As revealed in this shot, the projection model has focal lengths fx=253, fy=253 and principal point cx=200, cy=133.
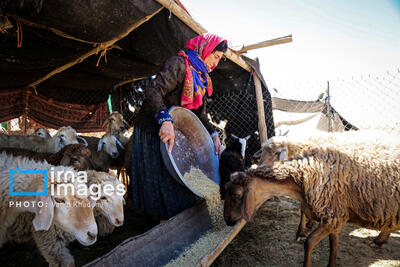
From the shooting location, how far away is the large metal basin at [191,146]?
2.96m

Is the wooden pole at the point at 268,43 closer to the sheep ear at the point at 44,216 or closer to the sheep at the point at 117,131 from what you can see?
the sheep at the point at 117,131

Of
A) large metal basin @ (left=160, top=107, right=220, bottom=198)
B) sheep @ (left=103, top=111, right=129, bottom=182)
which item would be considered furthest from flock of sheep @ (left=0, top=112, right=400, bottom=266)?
sheep @ (left=103, top=111, right=129, bottom=182)

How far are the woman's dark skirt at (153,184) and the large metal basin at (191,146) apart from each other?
19 centimetres

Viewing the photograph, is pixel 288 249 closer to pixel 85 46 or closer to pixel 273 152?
pixel 273 152

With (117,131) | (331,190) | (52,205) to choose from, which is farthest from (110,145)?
(331,190)

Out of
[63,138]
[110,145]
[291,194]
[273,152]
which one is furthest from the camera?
[110,145]

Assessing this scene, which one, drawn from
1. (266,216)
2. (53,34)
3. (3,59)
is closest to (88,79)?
(3,59)

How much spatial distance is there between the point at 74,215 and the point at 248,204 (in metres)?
1.52

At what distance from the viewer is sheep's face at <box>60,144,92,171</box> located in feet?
11.7

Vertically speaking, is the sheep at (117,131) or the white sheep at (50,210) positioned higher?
the sheep at (117,131)

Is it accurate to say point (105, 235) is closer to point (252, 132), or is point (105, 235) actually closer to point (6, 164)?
point (6, 164)

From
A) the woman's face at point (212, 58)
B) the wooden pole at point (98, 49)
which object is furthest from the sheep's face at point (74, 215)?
the wooden pole at point (98, 49)

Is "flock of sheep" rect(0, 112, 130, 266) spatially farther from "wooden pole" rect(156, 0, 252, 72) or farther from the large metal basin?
"wooden pole" rect(156, 0, 252, 72)

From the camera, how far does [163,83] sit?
2.65m
